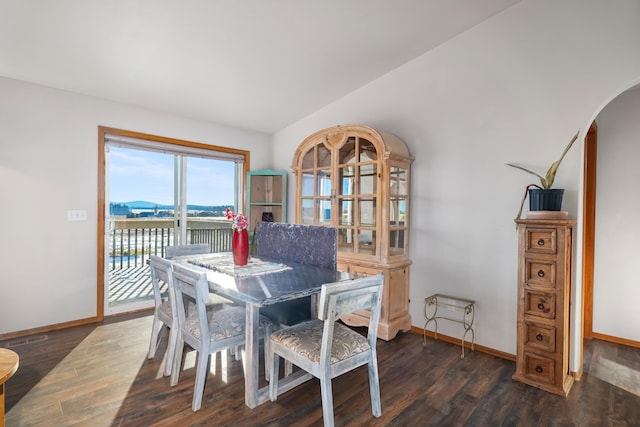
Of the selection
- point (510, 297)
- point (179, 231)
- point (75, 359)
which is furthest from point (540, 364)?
point (179, 231)

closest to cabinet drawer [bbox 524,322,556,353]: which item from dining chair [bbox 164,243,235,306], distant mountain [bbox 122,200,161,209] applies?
dining chair [bbox 164,243,235,306]

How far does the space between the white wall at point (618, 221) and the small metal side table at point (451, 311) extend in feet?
4.30

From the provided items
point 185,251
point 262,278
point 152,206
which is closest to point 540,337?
point 262,278

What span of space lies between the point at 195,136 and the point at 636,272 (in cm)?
464

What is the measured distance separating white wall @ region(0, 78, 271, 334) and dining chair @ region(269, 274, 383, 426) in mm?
2461

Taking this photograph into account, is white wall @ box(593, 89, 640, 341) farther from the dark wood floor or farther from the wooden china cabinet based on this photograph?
the wooden china cabinet

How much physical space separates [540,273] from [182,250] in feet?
9.24

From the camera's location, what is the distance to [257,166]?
4.63 m

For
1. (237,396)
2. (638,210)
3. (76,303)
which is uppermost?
(638,210)

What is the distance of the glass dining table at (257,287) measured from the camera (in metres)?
1.74

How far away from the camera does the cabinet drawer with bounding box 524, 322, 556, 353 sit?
2.20 m

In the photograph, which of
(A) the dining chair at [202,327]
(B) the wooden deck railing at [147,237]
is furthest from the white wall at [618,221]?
(B) the wooden deck railing at [147,237]

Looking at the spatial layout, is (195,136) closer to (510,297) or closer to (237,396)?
(237,396)

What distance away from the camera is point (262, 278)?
6.81 ft
